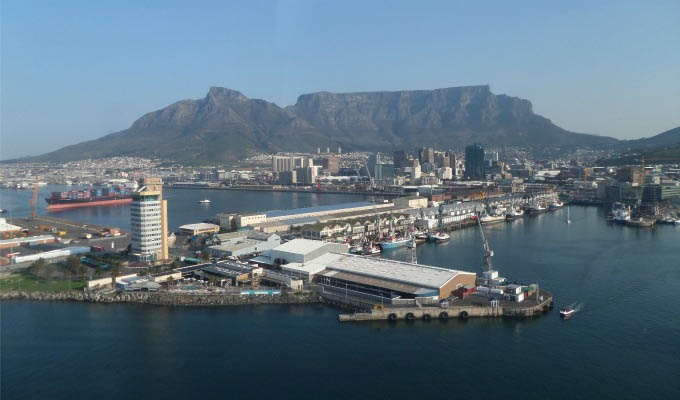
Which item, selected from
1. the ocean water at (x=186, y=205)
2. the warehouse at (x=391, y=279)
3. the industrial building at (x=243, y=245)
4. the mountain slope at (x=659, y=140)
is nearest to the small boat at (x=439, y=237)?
the industrial building at (x=243, y=245)

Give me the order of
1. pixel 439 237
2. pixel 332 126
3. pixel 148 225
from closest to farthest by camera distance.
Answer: pixel 148 225 → pixel 439 237 → pixel 332 126

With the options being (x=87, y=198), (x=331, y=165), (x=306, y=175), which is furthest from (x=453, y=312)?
(x=331, y=165)

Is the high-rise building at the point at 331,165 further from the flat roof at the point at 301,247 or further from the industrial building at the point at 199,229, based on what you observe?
the flat roof at the point at 301,247

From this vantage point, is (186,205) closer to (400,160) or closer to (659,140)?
(400,160)

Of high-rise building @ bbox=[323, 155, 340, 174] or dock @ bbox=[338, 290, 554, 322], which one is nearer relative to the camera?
dock @ bbox=[338, 290, 554, 322]

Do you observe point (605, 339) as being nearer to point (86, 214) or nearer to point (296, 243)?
point (296, 243)

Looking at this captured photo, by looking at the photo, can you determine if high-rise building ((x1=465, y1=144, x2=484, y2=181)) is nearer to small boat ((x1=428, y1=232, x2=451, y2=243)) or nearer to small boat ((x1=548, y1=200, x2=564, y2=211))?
small boat ((x1=548, y1=200, x2=564, y2=211))

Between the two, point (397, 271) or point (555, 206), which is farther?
point (555, 206)

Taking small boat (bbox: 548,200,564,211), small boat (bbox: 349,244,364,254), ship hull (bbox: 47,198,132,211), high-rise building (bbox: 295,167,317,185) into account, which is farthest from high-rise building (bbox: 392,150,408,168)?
small boat (bbox: 349,244,364,254)
